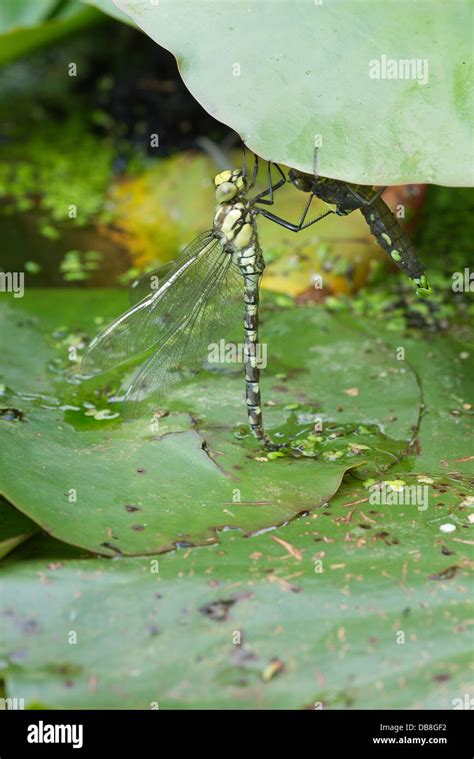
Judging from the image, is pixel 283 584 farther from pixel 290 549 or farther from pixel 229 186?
pixel 229 186

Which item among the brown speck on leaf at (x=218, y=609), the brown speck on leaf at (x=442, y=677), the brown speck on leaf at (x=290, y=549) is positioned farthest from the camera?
the brown speck on leaf at (x=290, y=549)

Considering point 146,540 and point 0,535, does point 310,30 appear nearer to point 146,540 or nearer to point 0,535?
point 146,540

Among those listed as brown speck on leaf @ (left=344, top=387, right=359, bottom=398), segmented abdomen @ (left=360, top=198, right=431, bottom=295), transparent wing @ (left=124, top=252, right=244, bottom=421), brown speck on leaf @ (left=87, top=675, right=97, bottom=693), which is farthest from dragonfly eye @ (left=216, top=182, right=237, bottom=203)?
brown speck on leaf @ (left=87, top=675, right=97, bottom=693)

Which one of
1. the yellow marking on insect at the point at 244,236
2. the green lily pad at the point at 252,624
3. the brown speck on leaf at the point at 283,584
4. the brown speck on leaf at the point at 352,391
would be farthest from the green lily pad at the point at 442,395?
the yellow marking on insect at the point at 244,236

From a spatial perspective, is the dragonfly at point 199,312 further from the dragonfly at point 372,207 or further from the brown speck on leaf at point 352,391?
the brown speck on leaf at point 352,391

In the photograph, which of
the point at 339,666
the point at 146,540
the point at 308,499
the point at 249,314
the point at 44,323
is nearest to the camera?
the point at 339,666

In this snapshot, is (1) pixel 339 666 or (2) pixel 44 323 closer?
(1) pixel 339 666

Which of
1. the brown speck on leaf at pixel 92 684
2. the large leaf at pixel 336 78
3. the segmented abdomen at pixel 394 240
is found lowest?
the brown speck on leaf at pixel 92 684

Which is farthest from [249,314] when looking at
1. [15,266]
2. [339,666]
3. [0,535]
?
[15,266]
